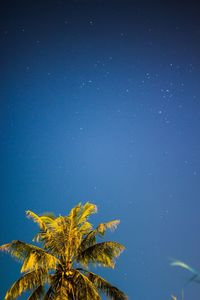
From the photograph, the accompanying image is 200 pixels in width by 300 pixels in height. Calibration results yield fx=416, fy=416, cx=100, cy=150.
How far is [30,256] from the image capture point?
774 inches

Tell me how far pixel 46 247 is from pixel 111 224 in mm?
3500

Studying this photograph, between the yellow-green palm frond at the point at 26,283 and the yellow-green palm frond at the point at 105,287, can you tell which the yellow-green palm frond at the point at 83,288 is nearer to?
the yellow-green palm frond at the point at 105,287

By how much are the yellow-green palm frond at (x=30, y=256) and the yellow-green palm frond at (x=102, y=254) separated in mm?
1556

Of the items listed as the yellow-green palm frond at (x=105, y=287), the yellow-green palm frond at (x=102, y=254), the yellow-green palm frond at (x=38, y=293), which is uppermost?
the yellow-green palm frond at (x=102, y=254)

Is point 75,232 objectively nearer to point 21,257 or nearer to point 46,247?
point 46,247

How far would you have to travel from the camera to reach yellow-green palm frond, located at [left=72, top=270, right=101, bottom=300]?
1934 cm

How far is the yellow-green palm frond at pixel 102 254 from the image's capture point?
20812 millimetres

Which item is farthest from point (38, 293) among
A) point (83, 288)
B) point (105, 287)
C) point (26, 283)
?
point (105, 287)

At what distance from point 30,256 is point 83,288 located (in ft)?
9.55

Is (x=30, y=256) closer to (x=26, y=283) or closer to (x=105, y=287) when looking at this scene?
(x=26, y=283)

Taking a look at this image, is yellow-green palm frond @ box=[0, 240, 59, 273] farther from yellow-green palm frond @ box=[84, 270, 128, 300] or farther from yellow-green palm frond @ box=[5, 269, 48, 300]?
yellow-green palm frond @ box=[84, 270, 128, 300]

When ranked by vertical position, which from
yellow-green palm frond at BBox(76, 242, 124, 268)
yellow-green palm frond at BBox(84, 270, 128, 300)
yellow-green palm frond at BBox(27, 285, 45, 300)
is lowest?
yellow-green palm frond at BBox(27, 285, 45, 300)

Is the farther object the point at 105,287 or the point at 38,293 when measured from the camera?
the point at 105,287

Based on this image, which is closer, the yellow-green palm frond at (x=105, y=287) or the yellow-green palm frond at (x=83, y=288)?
the yellow-green palm frond at (x=83, y=288)
